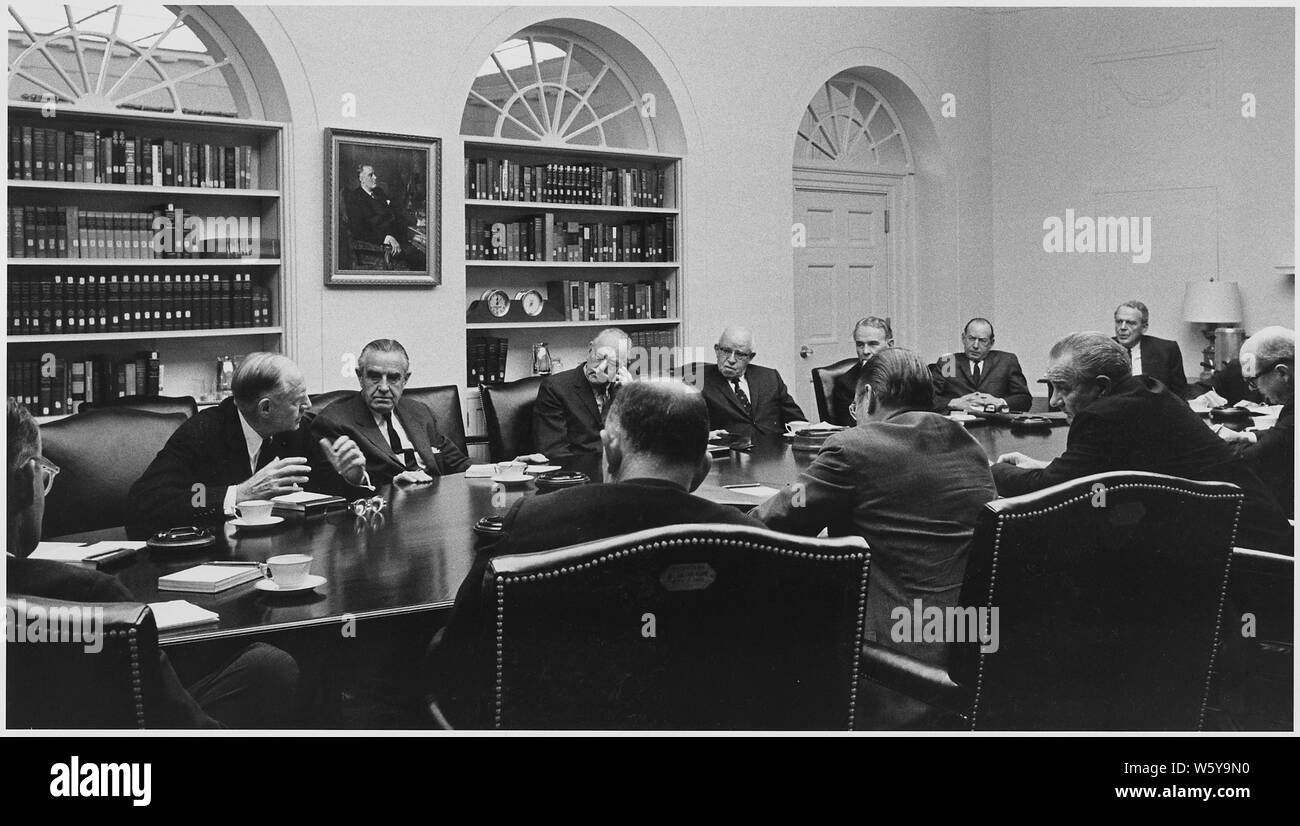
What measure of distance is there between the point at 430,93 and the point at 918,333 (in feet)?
13.5

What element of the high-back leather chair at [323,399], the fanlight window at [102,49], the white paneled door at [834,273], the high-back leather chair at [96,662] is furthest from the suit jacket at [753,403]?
the high-back leather chair at [96,662]

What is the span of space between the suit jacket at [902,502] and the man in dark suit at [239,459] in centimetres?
130

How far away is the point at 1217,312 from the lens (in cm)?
740

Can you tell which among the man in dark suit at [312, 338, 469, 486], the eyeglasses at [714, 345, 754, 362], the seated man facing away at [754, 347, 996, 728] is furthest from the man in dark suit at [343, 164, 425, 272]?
the seated man facing away at [754, 347, 996, 728]

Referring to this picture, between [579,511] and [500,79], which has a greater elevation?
Result: [500,79]

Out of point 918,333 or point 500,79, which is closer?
point 500,79

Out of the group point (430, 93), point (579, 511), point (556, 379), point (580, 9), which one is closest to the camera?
point (579, 511)

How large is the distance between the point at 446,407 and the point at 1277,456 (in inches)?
131

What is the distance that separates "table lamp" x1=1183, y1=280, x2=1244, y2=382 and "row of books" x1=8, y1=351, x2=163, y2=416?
5.75m

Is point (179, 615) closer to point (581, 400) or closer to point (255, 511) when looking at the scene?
point (255, 511)

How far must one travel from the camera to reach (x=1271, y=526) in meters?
3.32

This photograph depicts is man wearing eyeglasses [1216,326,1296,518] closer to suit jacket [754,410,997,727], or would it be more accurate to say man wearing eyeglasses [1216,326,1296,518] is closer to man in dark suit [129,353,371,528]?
suit jacket [754,410,997,727]
